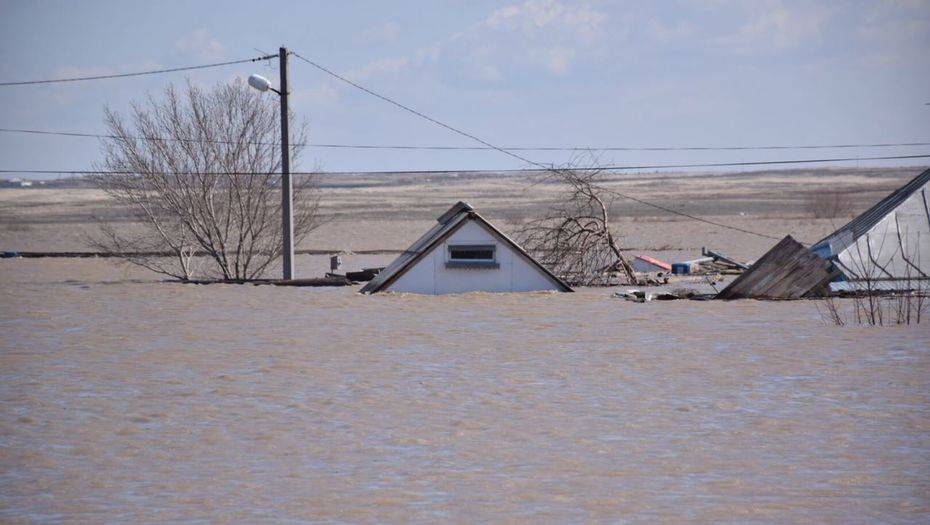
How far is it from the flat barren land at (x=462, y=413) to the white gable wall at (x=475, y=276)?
4.07 ft

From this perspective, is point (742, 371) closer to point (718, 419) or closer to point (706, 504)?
point (718, 419)

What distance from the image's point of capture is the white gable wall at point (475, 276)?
95.1ft

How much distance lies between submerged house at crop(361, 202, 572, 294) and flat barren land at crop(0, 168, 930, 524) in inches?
50.0

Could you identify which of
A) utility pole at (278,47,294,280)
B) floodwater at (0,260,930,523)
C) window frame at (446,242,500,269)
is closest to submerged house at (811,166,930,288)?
floodwater at (0,260,930,523)

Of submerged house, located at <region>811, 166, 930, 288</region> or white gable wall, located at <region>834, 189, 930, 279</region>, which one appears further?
white gable wall, located at <region>834, 189, 930, 279</region>

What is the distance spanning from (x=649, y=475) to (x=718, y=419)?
2923mm

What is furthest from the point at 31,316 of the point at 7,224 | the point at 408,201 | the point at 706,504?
the point at 408,201

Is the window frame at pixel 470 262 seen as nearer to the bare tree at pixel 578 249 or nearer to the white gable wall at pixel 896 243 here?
the bare tree at pixel 578 249

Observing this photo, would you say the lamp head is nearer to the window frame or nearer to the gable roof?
the window frame

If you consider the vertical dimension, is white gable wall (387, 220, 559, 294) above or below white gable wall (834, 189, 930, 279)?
below

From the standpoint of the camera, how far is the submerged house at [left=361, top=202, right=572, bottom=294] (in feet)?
93.8

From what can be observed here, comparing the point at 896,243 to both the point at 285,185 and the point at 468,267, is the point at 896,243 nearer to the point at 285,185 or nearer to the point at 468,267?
the point at 468,267

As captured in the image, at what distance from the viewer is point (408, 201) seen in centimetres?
12619

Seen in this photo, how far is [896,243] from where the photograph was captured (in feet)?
93.5
